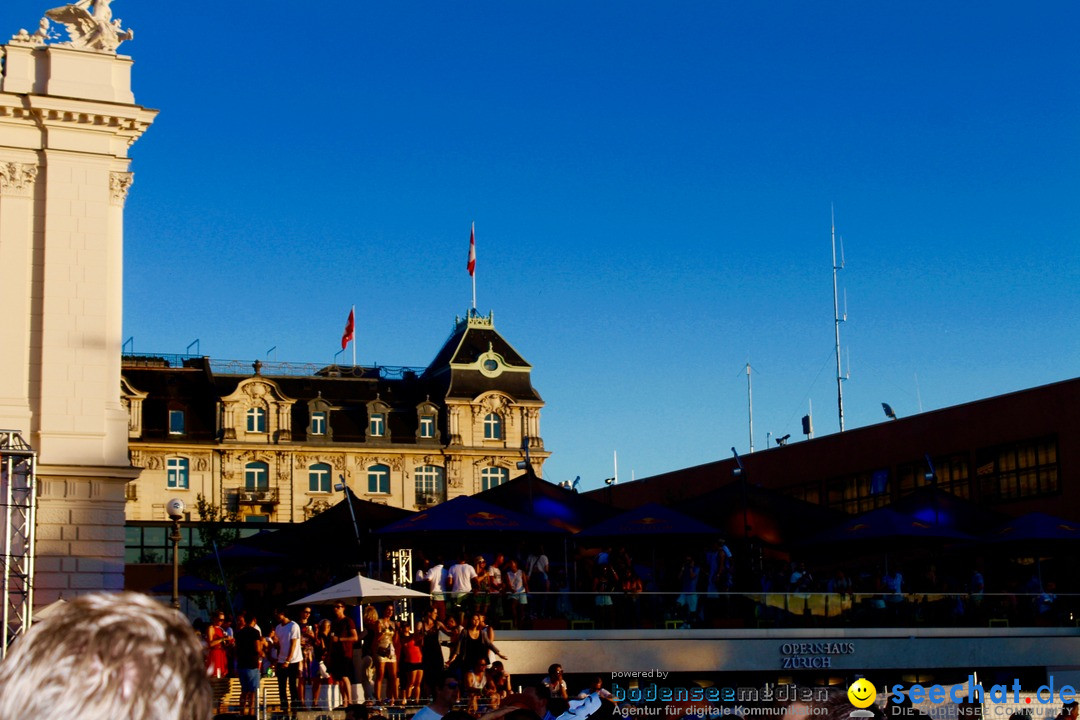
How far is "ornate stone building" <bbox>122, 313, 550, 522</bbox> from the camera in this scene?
75375 mm

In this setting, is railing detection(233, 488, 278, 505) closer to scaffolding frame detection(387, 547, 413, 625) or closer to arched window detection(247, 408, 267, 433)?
arched window detection(247, 408, 267, 433)

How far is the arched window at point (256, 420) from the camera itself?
7731cm

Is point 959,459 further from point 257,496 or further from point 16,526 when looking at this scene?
point 257,496

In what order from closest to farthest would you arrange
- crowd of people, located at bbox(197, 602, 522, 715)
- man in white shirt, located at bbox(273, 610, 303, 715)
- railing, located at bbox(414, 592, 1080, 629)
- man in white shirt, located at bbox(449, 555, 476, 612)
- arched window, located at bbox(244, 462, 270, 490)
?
1. crowd of people, located at bbox(197, 602, 522, 715)
2. man in white shirt, located at bbox(273, 610, 303, 715)
3. man in white shirt, located at bbox(449, 555, 476, 612)
4. railing, located at bbox(414, 592, 1080, 629)
5. arched window, located at bbox(244, 462, 270, 490)

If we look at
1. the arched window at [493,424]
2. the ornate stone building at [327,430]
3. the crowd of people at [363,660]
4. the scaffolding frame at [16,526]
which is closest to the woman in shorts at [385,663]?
the crowd of people at [363,660]

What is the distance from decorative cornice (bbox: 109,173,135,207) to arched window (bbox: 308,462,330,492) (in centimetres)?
4413

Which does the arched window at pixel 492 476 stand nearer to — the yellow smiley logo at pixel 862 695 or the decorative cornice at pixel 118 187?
the decorative cornice at pixel 118 187

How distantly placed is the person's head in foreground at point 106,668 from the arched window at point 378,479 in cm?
7748

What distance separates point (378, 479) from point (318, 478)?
3.24m

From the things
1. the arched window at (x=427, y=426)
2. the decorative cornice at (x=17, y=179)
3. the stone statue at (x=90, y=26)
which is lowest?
the arched window at (x=427, y=426)

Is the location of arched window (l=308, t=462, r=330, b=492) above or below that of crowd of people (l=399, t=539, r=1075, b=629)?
above

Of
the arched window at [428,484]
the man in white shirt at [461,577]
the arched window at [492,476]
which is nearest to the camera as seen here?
the man in white shirt at [461,577]

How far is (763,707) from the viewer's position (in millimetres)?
28125

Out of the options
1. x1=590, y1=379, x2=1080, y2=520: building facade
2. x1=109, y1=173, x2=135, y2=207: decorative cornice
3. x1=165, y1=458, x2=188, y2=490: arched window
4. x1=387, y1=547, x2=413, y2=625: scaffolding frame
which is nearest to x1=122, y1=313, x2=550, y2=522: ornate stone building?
x1=165, y1=458, x2=188, y2=490: arched window
